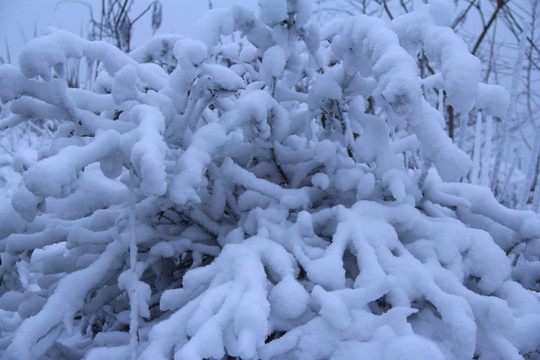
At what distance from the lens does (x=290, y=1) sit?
103cm

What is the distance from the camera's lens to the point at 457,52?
0.77m

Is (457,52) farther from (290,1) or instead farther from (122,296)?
(122,296)

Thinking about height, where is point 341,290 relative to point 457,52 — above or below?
below

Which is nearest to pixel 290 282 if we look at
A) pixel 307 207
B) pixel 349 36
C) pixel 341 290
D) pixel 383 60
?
pixel 341 290

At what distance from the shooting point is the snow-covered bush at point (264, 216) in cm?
74

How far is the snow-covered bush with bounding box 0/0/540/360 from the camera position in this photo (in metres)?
0.74

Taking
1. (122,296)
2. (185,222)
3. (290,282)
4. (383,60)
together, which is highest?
(383,60)

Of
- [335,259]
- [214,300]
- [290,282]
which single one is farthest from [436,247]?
[214,300]

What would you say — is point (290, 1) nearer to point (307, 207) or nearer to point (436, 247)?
point (307, 207)

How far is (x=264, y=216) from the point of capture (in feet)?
3.32

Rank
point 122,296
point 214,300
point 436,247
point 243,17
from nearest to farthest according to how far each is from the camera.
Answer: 1. point 214,300
2. point 436,247
3. point 243,17
4. point 122,296

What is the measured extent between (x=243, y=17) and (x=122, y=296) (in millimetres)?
836

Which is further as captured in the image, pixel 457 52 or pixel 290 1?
pixel 290 1

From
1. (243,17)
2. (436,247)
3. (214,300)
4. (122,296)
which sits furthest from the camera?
(122,296)
